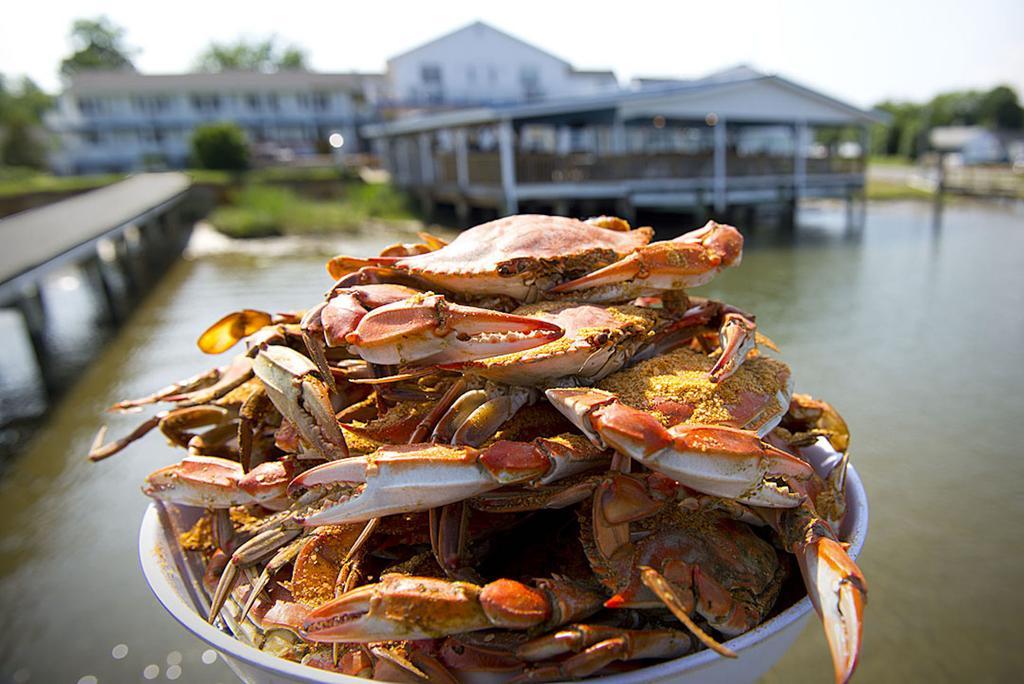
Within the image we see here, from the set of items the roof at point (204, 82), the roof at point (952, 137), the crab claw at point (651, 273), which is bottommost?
the roof at point (952, 137)

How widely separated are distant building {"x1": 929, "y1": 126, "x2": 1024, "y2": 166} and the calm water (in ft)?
164

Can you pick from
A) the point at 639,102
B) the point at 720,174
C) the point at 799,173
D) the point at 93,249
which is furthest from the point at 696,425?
the point at 799,173

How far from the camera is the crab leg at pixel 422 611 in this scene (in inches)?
46.0

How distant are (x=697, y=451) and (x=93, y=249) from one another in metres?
9.82

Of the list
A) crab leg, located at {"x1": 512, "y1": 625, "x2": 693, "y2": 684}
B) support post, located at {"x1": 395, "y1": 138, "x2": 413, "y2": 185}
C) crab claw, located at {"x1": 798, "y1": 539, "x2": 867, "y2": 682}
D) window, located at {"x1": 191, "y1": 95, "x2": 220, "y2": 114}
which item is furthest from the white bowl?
window, located at {"x1": 191, "y1": 95, "x2": 220, "y2": 114}

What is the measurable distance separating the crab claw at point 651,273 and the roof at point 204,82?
3933 cm

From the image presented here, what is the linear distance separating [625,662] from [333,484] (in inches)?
27.0

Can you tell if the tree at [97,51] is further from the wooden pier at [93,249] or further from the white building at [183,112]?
the wooden pier at [93,249]

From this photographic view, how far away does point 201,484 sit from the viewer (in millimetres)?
1680

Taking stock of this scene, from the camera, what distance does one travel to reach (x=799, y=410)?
6.64 ft

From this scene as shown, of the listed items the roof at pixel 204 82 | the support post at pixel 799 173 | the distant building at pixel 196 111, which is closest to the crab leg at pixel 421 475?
the support post at pixel 799 173

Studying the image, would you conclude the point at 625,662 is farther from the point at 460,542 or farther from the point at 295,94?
the point at 295,94

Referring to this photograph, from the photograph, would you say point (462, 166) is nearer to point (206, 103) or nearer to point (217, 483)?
point (217, 483)

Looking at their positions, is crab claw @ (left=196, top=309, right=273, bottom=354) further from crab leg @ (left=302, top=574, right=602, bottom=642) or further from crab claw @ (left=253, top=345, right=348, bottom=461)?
Answer: crab leg @ (left=302, top=574, right=602, bottom=642)
